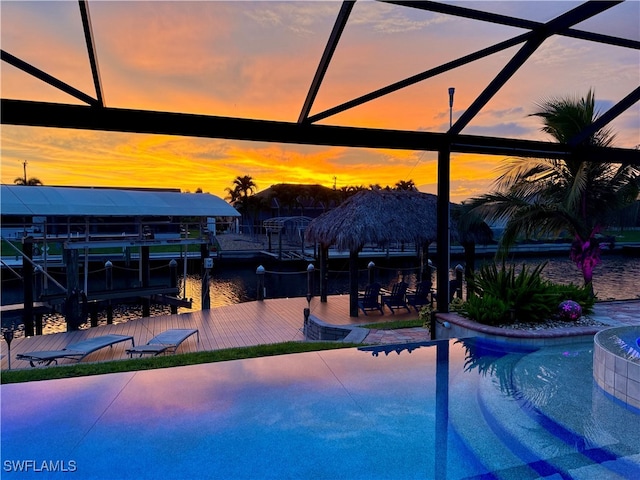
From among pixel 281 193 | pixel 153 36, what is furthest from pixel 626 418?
pixel 281 193

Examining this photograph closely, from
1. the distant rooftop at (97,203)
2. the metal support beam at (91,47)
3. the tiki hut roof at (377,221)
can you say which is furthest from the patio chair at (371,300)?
the distant rooftop at (97,203)

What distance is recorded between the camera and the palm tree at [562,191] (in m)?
7.91

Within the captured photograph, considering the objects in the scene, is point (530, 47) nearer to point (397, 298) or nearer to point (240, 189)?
point (397, 298)

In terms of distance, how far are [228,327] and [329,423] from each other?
6653mm

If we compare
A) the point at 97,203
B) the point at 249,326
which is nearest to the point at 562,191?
the point at 249,326

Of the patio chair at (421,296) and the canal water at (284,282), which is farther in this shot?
the canal water at (284,282)

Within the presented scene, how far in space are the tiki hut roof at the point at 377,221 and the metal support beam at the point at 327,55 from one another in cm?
657

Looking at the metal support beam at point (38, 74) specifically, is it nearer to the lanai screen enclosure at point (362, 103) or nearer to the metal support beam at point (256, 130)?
the lanai screen enclosure at point (362, 103)

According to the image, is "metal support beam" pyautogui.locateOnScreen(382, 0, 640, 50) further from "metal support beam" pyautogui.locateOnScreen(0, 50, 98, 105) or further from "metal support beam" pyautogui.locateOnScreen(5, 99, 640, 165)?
"metal support beam" pyautogui.locateOnScreen(0, 50, 98, 105)

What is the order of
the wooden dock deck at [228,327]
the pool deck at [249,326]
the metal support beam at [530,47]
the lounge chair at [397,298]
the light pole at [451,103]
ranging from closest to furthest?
the metal support beam at [530,47] < the light pole at [451,103] < the pool deck at [249,326] < the wooden dock deck at [228,327] < the lounge chair at [397,298]

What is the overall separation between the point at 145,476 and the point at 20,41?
400 cm

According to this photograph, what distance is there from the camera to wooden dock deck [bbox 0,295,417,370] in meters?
8.23

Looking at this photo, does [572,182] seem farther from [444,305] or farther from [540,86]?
[444,305]

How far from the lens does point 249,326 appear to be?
376 inches
